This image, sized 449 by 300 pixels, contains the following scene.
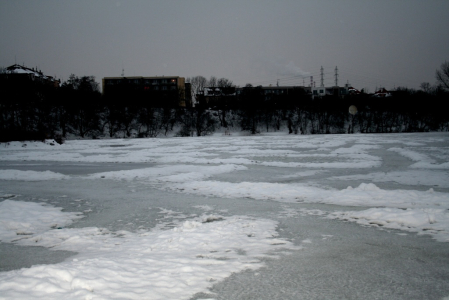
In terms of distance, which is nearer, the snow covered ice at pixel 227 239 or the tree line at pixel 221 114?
the snow covered ice at pixel 227 239

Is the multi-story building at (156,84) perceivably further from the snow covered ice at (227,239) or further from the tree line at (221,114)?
the snow covered ice at (227,239)

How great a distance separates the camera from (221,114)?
281ft

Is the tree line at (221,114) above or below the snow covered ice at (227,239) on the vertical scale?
above

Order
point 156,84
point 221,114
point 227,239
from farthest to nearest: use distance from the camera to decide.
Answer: point 156,84, point 221,114, point 227,239

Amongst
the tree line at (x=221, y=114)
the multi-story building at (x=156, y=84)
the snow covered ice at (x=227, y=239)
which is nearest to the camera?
the snow covered ice at (x=227, y=239)

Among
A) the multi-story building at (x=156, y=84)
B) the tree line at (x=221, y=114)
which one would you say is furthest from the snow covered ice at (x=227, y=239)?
the multi-story building at (x=156, y=84)

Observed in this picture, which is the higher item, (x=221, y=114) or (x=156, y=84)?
(x=156, y=84)

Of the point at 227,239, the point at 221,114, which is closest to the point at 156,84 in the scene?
the point at 221,114

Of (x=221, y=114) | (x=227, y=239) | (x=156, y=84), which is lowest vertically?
(x=227, y=239)

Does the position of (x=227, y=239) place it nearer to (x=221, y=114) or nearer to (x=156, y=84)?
(x=221, y=114)

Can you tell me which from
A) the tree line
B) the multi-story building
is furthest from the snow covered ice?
the multi-story building

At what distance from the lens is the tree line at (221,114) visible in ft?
217

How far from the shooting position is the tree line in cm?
6625

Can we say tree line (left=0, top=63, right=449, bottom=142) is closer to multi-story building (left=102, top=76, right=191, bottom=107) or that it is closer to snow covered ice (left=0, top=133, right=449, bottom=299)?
multi-story building (left=102, top=76, right=191, bottom=107)
